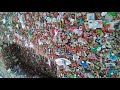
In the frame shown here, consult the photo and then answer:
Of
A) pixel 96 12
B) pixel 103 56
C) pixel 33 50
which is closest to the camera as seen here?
pixel 96 12

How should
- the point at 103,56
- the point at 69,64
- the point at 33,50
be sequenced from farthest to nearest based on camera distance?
the point at 33,50 < the point at 69,64 < the point at 103,56

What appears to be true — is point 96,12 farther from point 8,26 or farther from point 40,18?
point 8,26

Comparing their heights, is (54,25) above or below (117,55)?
above

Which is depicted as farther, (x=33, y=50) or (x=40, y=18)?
(x=33, y=50)

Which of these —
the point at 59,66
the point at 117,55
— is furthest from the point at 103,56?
the point at 59,66

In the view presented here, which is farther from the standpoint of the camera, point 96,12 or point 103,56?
point 103,56

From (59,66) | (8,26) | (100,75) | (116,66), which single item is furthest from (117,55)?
(8,26)

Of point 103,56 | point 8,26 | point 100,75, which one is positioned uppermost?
point 8,26

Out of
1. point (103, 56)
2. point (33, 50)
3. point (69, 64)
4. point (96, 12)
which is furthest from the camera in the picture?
point (33, 50)

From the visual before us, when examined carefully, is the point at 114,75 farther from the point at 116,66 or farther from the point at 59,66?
the point at 59,66
